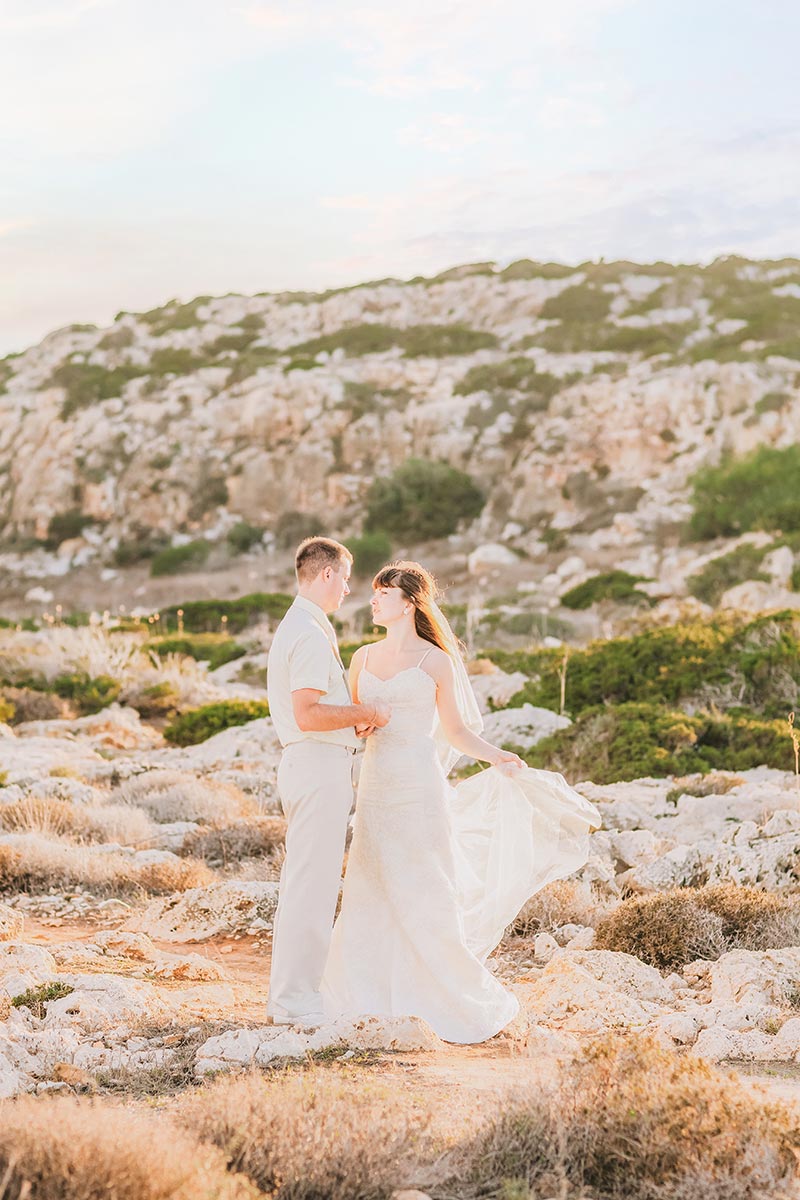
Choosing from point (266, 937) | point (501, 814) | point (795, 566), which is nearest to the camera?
point (501, 814)

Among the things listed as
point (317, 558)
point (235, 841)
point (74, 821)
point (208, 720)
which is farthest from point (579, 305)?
point (317, 558)

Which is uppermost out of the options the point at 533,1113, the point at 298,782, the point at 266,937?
the point at 298,782

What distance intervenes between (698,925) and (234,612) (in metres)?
19.0

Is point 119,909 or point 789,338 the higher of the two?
point 789,338

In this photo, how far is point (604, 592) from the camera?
23.6 m

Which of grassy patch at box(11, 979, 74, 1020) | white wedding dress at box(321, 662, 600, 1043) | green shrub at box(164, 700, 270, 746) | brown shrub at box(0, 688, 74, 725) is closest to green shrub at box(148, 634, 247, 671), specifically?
brown shrub at box(0, 688, 74, 725)

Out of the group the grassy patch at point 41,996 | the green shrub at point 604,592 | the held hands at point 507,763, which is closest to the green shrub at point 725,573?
the green shrub at point 604,592

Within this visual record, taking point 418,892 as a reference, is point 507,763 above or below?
above

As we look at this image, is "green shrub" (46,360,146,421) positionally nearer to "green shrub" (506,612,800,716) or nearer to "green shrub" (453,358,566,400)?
"green shrub" (453,358,566,400)

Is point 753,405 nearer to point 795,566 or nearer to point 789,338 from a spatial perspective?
point 789,338

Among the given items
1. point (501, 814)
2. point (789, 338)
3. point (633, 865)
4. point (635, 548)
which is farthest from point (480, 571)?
point (501, 814)

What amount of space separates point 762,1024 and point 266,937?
10.8 ft

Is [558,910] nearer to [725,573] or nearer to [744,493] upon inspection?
[725,573]

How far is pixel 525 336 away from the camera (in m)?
45.2
